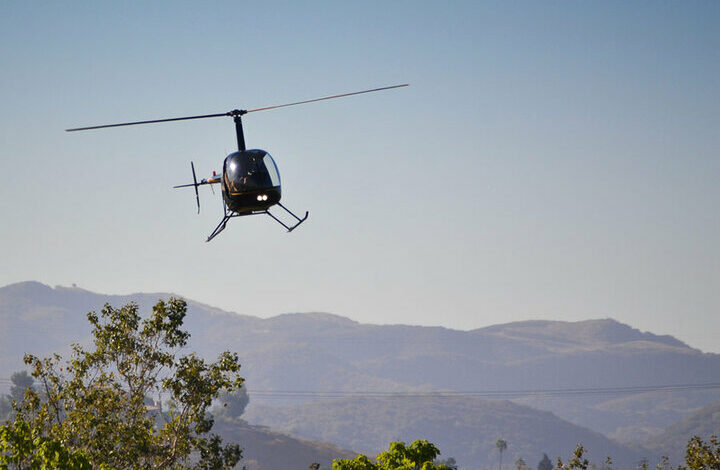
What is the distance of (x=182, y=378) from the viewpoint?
46375mm

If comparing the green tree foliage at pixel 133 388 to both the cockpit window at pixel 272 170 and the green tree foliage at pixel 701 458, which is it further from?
the green tree foliage at pixel 701 458

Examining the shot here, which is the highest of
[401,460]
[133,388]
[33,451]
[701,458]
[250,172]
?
[250,172]

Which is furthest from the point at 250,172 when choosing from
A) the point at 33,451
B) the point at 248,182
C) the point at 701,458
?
the point at 701,458

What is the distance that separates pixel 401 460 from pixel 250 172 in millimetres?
10972

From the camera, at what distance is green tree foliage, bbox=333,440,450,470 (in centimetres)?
3141

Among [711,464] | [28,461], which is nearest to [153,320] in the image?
[28,461]

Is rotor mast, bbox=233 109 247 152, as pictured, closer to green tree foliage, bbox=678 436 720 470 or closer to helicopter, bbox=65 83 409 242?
helicopter, bbox=65 83 409 242

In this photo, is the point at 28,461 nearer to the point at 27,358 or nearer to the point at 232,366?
the point at 27,358

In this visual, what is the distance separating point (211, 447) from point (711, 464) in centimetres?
2976

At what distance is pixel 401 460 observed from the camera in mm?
32156

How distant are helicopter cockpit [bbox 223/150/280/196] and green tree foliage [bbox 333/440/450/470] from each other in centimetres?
953

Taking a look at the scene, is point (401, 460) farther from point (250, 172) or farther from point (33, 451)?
point (33, 451)

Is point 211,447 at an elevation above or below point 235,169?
below

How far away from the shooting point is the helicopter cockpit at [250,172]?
3091cm
